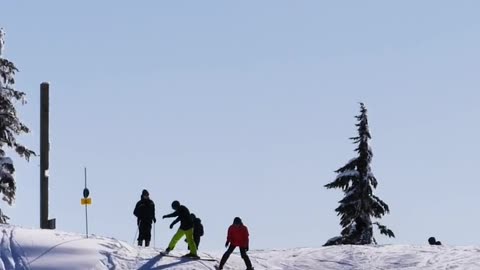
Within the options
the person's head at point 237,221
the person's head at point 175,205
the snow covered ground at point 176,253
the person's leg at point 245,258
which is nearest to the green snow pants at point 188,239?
the snow covered ground at point 176,253

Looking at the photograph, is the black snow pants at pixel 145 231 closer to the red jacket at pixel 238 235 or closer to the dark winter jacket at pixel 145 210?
the dark winter jacket at pixel 145 210

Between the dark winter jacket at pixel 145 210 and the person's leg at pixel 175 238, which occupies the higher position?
the dark winter jacket at pixel 145 210

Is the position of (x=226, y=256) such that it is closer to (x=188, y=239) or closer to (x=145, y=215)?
(x=188, y=239)

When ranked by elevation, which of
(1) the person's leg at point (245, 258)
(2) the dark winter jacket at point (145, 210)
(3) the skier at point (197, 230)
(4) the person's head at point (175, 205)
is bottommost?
(1) the person's leg at point (245, 258)

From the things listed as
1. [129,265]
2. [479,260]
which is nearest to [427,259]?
[479,260]

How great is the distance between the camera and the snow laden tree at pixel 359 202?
46.4 m

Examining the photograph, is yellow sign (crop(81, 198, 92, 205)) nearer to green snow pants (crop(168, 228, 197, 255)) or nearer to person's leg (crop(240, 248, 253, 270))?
green snow pants (crop(168, 228, 197, 255))

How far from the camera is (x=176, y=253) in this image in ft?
103

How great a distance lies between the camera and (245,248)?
1166 inches

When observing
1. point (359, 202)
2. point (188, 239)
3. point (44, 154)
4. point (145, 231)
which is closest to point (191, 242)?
point (188, 239)

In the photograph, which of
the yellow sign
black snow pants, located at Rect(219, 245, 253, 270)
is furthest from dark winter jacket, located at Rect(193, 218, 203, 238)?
black snow pants, located at Rect(219, 245, 253, 270)

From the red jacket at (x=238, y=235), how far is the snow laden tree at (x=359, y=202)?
55.3ft

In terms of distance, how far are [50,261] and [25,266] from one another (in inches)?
27.2

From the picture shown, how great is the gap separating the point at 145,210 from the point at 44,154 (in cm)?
357
